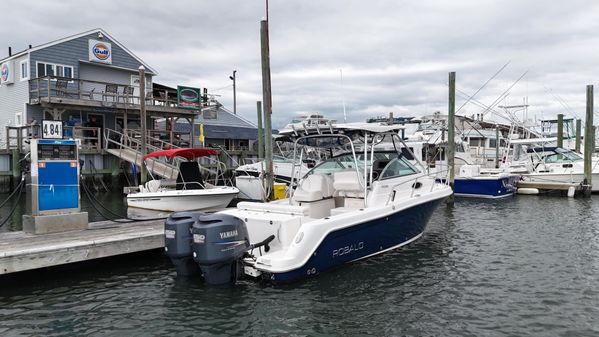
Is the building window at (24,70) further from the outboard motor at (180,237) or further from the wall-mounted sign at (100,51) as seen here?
the outboard motor at (180,237)

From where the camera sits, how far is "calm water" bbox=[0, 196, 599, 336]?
5.78 metres

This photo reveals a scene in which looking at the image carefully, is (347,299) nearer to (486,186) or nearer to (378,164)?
(378,164)

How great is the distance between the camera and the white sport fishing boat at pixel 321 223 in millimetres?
6797

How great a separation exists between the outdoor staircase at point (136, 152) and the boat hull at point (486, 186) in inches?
501

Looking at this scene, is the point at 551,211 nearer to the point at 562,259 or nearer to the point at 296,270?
the point at 562,259

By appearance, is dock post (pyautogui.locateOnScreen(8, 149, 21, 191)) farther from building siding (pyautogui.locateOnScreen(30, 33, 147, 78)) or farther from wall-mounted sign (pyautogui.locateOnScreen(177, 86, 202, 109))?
wall-mounted sign (pyautogui.locateOnScreen(177, 86, 202, 109))

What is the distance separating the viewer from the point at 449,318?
20.1 feet

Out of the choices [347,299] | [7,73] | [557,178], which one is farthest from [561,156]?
[7,73]

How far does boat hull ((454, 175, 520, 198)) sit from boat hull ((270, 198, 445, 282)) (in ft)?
37.6

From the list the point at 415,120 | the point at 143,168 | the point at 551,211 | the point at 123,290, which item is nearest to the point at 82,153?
the point at 143,168

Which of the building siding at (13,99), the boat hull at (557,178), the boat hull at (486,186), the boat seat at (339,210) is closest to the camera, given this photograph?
the boat seat at (339,210)

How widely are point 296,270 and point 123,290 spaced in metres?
2.75

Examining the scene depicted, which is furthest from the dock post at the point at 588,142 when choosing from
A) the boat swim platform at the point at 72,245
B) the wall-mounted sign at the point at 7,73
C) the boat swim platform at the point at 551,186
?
the wall-mounted sign at the point at 7,73

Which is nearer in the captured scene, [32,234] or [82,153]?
[32,234]
